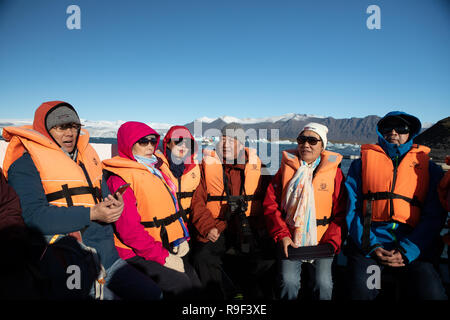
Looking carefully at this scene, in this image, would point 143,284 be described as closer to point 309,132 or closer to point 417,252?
point 309,132

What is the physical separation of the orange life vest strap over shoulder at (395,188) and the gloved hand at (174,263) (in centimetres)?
207

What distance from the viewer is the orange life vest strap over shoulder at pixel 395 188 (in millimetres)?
2617

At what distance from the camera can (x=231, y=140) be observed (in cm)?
357

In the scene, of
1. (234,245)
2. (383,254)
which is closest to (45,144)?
(234,245)

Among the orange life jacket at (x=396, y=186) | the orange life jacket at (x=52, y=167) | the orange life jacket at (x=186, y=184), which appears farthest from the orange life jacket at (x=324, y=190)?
the orange life jacket at (x=52, y=167)

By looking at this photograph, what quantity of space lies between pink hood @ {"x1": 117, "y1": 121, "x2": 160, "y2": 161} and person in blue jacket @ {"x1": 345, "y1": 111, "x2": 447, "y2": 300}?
260 centimetres

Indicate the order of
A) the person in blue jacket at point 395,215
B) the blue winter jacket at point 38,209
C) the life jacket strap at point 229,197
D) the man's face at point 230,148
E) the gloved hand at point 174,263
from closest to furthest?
the blue winter jacket at point 38,209, the person in blue jacket at point 395,215, the gloved hand at point 174,263, the life jacket strap at point 229,197, the man's face at point 230,148

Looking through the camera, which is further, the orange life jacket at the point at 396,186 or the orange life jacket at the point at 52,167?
the orange life jacket at the point at 396,186

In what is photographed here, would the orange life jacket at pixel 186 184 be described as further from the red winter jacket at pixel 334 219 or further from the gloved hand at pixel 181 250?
the red winter jacket at pixel 334 219

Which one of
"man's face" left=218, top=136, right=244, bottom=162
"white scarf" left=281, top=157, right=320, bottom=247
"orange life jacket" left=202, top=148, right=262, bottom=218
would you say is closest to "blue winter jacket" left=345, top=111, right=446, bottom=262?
"white scarf" left=281, top=157, right=320, bottom=247

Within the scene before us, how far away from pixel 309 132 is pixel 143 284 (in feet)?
8.30

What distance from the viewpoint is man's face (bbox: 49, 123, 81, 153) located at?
7.72 ft

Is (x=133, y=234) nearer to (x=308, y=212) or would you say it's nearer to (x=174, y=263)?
→ (x=174, y=263)

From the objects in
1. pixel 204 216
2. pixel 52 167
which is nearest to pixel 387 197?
pixel 204 216
